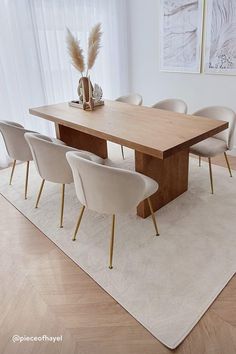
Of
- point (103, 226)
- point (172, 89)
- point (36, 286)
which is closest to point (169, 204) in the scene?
point (103, 226)

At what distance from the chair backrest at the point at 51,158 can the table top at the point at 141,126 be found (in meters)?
0.34

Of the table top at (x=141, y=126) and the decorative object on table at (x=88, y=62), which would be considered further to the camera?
the decorative object on table at (x=88, y=62)

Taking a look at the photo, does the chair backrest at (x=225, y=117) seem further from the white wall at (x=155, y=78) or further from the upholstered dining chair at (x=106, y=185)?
the upholstered dining chair at (x=106, y=185)

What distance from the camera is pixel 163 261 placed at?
1842 millimetres

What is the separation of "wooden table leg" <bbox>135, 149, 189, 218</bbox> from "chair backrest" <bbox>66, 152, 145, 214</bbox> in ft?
1.59

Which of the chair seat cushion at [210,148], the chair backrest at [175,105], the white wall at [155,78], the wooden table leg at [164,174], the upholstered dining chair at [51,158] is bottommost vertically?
the wooden table leg at [164,174]

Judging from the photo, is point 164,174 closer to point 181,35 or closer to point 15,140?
point 15,140

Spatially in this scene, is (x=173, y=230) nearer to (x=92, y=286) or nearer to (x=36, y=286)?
(x=92, y=286)

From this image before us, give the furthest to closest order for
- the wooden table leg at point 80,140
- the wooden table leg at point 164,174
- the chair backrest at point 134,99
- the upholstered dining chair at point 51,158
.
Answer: the chair backrest at point 134,99 → the wooden table leg at point 80,140 → the wooden table leg at point 164,174 → the upholstered dining chair at point 51,158

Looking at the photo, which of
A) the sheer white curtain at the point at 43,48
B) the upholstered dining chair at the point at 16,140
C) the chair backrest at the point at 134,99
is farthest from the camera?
the chair backrest at the point at 134,99

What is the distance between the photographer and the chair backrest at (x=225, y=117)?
246 cm

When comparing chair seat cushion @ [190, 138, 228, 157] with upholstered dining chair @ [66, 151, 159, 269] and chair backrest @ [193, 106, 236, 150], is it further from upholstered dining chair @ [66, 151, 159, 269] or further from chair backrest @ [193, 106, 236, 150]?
upholstered dining chair @ [66, 151, 159, 269]

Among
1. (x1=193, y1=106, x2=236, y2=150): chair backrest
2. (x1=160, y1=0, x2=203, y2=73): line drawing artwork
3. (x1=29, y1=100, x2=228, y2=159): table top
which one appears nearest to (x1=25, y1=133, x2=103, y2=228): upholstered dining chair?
(x1=29, y1=100, x2=228, y2=159): table top

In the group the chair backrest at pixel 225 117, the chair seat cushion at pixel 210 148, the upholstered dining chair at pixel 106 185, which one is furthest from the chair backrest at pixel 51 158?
the chair backrest at pixel 225 117
